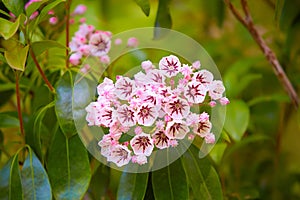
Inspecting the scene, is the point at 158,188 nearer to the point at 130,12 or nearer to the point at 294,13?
the point at 294,13

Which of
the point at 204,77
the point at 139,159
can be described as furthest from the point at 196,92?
the point at 139,159

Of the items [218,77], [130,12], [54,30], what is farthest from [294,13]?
[130,12]

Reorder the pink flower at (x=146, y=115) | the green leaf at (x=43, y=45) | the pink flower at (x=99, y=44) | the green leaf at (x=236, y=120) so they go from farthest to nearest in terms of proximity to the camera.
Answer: the green leaf at (x=236, y=120), the pink flower at (x=99, y=44), the green leaf at (x=43, y=45), the pink flower at (x=146, y=115)

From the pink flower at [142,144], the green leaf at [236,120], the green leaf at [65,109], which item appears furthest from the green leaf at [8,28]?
the green leaf at [236,120]

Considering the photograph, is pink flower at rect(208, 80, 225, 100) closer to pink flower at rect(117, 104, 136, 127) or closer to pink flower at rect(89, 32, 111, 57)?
pink flower at rect(117, 104, 136, 127)

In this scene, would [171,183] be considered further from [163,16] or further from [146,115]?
[163,16]

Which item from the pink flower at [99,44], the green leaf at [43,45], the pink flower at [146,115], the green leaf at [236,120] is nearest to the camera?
the pink flower at [146,115]

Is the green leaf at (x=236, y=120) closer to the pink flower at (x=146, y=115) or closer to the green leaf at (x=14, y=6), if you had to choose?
the pink flower at (x=146, y=115)
